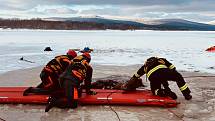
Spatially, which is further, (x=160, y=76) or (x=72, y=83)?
(x=160, y=76)

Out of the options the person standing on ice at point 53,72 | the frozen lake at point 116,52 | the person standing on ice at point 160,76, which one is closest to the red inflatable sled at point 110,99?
the person standing on ice at point 160,76

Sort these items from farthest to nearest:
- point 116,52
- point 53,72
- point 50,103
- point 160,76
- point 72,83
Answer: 1. point 116,52
2. point 53,72
3. point 160,76
4. point 72,83
5. point 50,103

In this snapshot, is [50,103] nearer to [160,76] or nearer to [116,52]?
[160,76]

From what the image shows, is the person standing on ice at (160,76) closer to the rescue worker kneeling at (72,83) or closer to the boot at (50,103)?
the rescue worker kneeling at (72,83)

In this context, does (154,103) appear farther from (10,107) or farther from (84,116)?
(10,107)

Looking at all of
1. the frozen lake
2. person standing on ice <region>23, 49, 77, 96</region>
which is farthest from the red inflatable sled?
the frozen lake

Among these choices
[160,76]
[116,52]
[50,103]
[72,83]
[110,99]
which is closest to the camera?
[50,103]

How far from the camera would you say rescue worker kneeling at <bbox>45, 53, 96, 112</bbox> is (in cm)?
671

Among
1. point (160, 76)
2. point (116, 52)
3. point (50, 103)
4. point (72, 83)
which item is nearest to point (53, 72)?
point (72, 83)

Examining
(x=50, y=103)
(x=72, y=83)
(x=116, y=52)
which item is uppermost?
(x=72, y=83)

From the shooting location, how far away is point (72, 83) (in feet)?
22.2

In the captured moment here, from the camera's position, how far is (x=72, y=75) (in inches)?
271

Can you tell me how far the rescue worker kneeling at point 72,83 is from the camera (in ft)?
22.0

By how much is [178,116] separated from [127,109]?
962 mm
